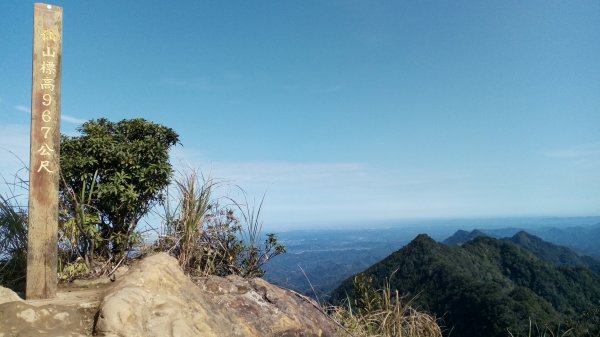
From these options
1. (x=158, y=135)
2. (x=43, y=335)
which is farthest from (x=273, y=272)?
(x=43, y=335)

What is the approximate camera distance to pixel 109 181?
4410mm

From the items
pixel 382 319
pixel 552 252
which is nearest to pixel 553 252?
pixel 552 252

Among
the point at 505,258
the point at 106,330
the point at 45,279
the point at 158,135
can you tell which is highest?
the point at 158,135

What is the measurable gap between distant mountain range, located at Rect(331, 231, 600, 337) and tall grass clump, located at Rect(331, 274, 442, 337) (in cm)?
2164

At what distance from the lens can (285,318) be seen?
165 inches

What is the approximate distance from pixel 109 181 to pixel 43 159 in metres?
0.95

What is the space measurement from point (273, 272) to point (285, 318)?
128 centimetres

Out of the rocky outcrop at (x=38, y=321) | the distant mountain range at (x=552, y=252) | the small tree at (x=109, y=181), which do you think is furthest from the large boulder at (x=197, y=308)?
the distant mountain range at (x=552, y=252)

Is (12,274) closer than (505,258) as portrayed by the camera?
Yes

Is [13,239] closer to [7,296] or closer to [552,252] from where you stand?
[7,296]

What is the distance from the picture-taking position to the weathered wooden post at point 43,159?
3.47 metres

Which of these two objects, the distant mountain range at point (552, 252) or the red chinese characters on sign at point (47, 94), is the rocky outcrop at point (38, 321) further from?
the distant mountain range at point (552, 252)

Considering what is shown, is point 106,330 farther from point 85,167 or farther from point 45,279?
point 85,167

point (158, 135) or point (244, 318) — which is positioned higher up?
point (158, 135)
